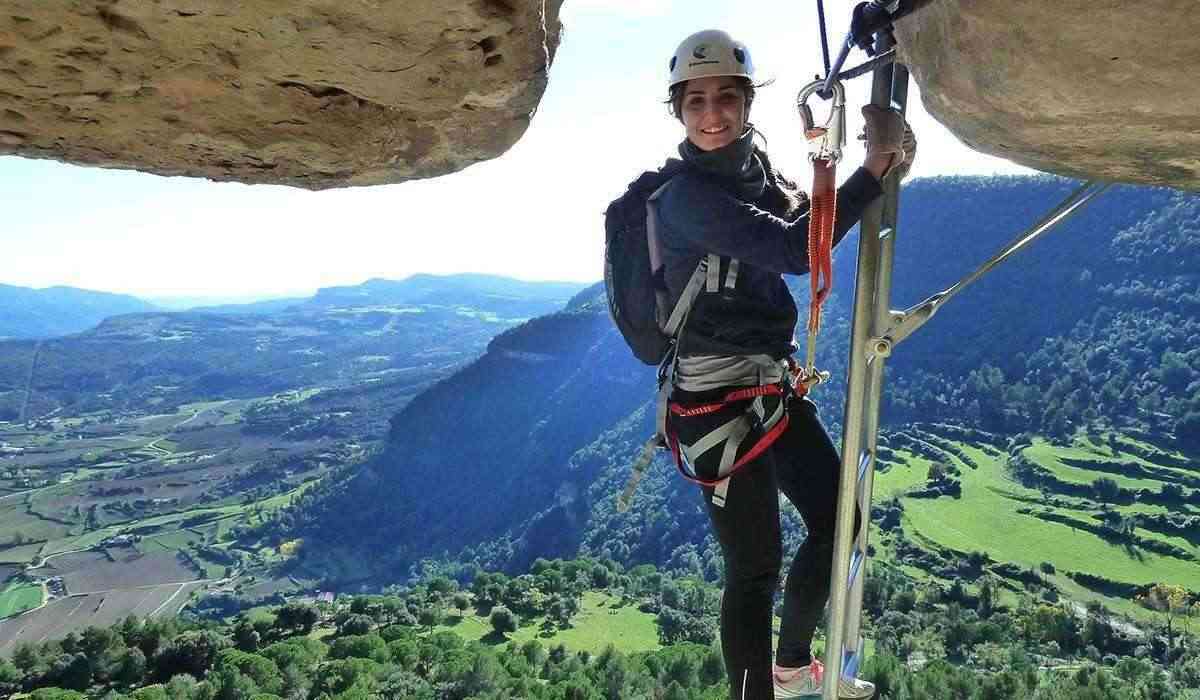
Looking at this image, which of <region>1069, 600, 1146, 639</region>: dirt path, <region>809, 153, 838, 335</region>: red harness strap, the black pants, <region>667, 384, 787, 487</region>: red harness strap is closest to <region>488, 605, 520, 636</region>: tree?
<region>1069, 600, 1146, 639</region>: dirt path

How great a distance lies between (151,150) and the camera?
2955 millimetres

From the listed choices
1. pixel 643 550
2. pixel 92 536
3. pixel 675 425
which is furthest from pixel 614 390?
pixel 675 425

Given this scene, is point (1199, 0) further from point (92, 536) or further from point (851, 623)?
point (92, 536)

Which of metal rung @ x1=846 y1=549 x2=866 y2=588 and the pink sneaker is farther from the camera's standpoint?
the pink sneaker

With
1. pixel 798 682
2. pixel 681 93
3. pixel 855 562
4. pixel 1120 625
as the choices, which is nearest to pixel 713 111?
pixel 681 93

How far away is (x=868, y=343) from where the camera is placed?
8.61ft

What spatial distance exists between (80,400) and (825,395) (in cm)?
16777

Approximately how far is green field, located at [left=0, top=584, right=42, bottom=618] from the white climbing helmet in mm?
94657

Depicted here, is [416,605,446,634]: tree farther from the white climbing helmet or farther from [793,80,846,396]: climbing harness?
[793,80,846,396]: climbing harness

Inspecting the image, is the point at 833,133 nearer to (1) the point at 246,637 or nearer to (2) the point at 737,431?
(2) the point at 737,431

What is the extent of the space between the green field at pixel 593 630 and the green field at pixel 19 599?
48865mm

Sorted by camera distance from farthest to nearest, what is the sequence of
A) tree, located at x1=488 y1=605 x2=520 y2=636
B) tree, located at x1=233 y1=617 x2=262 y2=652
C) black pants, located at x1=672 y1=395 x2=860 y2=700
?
1. tree, located at x1=488 y1=605 x2=520 y2=636
2. tree, located at x1=233 y1=617 x2=262 y2=652
3. black pants, located at x1=672 y1=395 x2=860 y2=700

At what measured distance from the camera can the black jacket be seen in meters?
2.55

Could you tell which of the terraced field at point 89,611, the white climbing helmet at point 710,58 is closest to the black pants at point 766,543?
the white climbing helmet at point 710,58
